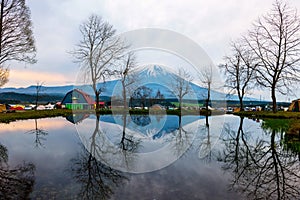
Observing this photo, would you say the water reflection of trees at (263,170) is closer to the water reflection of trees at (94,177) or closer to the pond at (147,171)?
the pond at (147,171)

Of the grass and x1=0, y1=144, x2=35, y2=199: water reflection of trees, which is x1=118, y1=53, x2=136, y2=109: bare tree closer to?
the grass

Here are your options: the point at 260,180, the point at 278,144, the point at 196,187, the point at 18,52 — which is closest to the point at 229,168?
the point at 260,180

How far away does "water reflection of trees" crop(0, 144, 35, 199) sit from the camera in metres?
3.97

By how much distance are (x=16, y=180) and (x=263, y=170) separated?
6.07 metres

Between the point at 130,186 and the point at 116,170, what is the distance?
1.20 m

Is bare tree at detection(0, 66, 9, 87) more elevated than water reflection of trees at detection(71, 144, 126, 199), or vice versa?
bare tree at detection(0, 66, 9, 87)

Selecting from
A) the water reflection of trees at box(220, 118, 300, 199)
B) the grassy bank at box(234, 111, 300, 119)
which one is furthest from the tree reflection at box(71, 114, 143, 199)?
the grassy bank at box(234, 111, 300, 119)

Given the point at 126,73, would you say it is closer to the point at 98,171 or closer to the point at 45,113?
the point at 45,113

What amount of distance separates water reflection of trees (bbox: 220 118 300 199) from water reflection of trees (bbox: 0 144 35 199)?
4311 millimetres

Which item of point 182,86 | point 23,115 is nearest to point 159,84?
point 182,86

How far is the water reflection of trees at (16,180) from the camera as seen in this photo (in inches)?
156

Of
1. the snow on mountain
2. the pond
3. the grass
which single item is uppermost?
the snow on mountain

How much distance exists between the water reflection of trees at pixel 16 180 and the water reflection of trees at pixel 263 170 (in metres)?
4.31

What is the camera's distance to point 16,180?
15.6 feet
